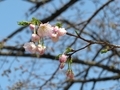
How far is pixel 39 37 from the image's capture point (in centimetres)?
210

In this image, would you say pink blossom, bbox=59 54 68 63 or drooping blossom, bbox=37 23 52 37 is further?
pink blossom, bbox=59 54 68 63

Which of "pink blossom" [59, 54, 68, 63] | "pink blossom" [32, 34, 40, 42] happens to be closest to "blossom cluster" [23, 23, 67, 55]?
"pink blossom" [32, 34, 40, 42]

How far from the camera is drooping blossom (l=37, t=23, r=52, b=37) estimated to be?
205 cm

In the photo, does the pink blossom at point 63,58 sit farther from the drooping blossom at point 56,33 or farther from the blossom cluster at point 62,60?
the drooping blossom at point 56,33

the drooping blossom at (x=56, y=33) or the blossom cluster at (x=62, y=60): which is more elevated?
the drooping blossom at (x=56, y=33)

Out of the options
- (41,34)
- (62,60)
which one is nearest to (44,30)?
(41,34)

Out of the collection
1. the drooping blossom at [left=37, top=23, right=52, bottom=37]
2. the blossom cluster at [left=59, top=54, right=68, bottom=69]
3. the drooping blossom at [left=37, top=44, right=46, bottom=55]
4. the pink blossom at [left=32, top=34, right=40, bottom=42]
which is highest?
the drooping blossom at [left=37, top=23, right=52, bottom=37]

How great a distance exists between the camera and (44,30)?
6.73 feet

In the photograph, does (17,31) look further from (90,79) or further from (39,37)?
(39,37)

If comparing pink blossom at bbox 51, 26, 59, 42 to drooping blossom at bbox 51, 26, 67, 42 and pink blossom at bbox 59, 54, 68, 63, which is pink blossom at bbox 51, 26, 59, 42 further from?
pink blossom at bbox 59, 54, 68, 63

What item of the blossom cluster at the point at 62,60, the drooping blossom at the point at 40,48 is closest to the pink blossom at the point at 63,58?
the blossom cluster at the point at 62,60

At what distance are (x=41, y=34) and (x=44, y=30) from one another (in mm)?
43

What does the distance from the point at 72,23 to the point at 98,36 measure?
1.78ft

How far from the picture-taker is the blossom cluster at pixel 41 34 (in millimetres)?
2068
